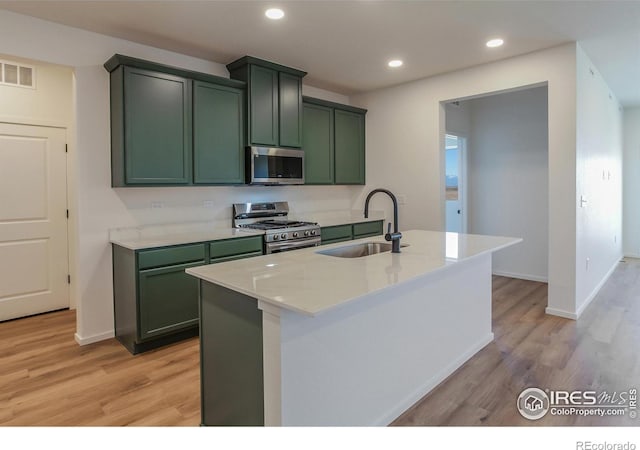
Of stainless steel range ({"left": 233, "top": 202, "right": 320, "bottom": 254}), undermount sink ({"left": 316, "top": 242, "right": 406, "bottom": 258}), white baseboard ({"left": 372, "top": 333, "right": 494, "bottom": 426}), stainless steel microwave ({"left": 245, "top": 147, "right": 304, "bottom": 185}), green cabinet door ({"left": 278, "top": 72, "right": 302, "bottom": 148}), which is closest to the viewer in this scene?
white baseboard ({"left": 372, "top": 333, "right": 494, "bottom": 426})

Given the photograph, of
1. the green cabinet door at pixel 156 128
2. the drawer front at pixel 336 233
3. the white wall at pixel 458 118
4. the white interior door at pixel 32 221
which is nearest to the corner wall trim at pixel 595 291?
the drawer front at pixel 336 233

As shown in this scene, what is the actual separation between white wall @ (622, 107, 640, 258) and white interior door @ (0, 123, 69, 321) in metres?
8.51

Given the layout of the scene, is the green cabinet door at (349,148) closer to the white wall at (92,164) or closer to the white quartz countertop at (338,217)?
the white quartz countertop at (338,217)

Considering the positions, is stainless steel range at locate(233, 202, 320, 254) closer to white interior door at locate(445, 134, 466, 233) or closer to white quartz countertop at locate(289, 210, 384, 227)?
white quartz countertop at locate(289, 210, 384, 227)

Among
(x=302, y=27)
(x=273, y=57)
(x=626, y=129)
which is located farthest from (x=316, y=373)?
(x=626, y=129)

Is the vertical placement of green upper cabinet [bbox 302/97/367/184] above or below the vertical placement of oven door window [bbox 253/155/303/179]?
above

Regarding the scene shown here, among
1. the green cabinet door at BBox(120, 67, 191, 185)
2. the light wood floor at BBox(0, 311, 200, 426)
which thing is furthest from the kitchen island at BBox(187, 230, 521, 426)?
the green cabinet door at BBox(120, 67, 191, 185)

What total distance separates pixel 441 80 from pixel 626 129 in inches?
178

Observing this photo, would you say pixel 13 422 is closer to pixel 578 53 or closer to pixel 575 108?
pixel 575 108

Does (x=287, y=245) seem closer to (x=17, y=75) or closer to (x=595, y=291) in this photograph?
(x=17, y=75)

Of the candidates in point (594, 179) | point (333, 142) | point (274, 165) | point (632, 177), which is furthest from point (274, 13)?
point (632, 177)

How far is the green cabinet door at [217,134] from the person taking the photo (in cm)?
353

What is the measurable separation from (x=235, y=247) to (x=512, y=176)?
13.4 feet

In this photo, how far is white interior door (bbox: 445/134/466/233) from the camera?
573 cm
